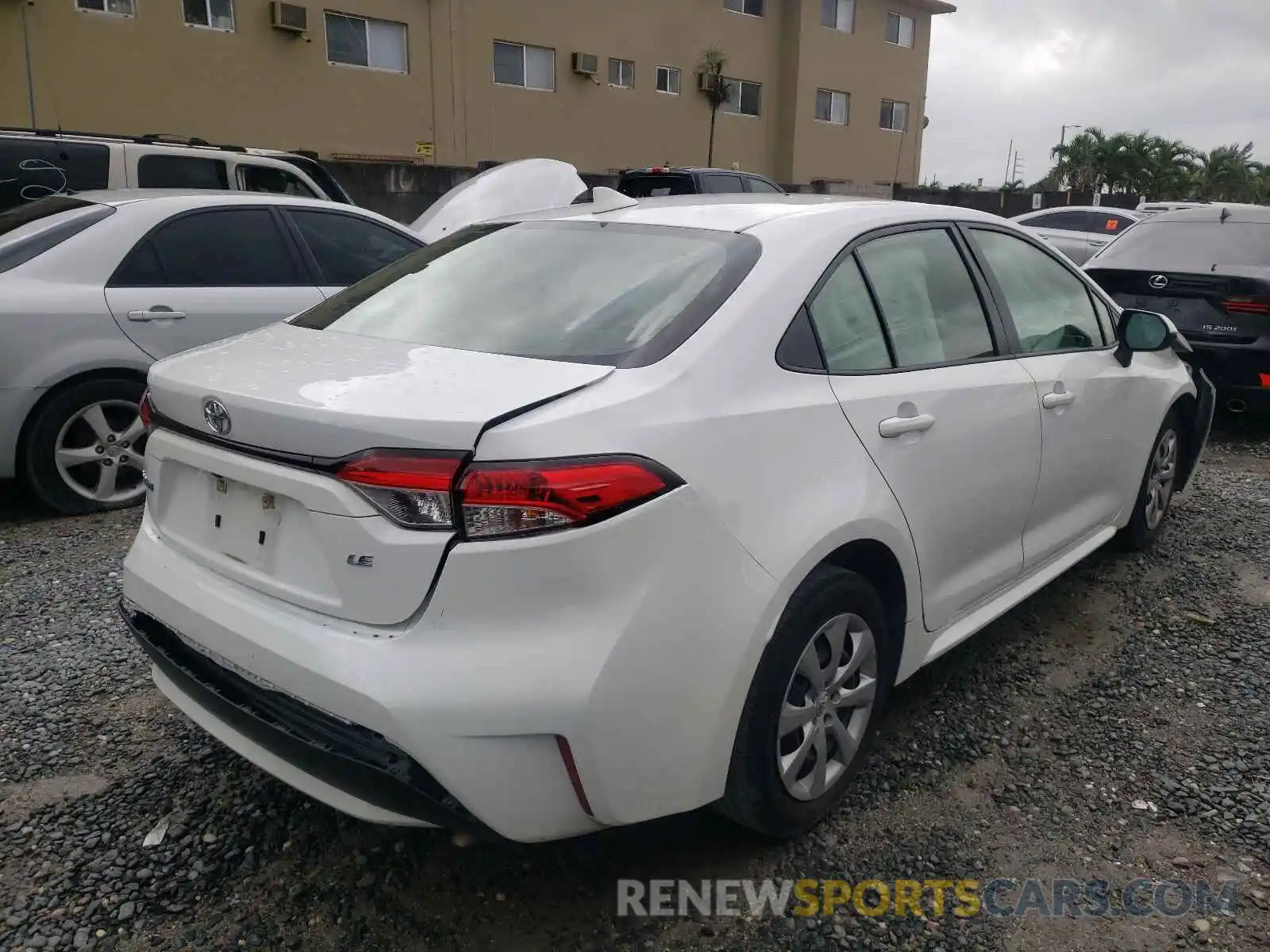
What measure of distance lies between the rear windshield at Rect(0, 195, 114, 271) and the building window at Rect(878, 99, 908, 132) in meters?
28.7

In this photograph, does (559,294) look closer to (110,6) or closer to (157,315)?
(157,315)

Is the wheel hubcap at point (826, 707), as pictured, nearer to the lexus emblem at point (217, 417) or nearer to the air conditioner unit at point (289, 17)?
the lexus emblem at point (217, 417)

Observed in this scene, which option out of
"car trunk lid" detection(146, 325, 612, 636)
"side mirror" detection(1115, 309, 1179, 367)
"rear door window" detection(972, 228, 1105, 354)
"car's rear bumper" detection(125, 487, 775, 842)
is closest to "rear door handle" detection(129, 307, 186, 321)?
"car trunk lid" detection(146, 325, 612, 636)

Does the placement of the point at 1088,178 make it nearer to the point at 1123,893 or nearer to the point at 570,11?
the point at 570,11

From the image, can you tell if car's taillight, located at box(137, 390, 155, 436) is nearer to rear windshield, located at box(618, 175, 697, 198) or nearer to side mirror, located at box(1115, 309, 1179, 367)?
side mirror, located at box(1115, 309, 1179, 367)

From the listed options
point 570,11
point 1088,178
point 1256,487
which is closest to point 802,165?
point 570,11

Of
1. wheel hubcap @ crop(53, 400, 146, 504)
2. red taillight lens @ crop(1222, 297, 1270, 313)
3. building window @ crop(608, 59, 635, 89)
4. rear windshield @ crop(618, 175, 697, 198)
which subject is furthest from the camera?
building window @ crop(608, 59, 635, 89)

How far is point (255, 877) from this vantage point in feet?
7.68

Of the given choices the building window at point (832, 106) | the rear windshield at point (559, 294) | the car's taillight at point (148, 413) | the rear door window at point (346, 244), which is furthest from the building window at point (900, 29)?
the car's taillight at point (148, 413)

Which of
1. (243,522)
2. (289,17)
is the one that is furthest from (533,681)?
(289,17)

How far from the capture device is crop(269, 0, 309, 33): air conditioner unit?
684 inches

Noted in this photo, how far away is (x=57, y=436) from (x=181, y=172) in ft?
10.9

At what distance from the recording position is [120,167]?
6898 millimetres

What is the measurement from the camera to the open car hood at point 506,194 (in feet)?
27.9
